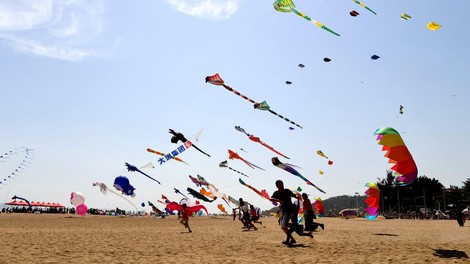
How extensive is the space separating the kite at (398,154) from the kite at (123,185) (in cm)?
3175

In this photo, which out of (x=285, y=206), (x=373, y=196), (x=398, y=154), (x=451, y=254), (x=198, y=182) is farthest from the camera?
(x=198, y=182)

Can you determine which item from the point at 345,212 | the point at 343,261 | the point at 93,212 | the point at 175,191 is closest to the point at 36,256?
the point at 343,261

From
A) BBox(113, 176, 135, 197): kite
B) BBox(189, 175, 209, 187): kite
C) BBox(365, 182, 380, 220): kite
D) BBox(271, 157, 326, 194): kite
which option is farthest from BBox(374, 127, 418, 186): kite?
BBox(113, 176, 135, 197): kite

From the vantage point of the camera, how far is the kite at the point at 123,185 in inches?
1577

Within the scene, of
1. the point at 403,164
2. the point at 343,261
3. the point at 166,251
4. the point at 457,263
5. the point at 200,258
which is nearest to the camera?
the point at 457,263

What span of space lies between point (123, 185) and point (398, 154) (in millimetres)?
32709

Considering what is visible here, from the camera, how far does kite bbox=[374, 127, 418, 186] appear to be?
12.3m

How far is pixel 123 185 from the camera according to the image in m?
40.2

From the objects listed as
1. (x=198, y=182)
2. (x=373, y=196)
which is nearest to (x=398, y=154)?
(x=373, y=196)

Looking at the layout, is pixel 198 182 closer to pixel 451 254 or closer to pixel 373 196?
pixel 373 196

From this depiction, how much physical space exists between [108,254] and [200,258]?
231 cm

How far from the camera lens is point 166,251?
9.52 metres

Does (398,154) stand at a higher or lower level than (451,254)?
higher

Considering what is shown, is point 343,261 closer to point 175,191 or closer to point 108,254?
point 108,254
